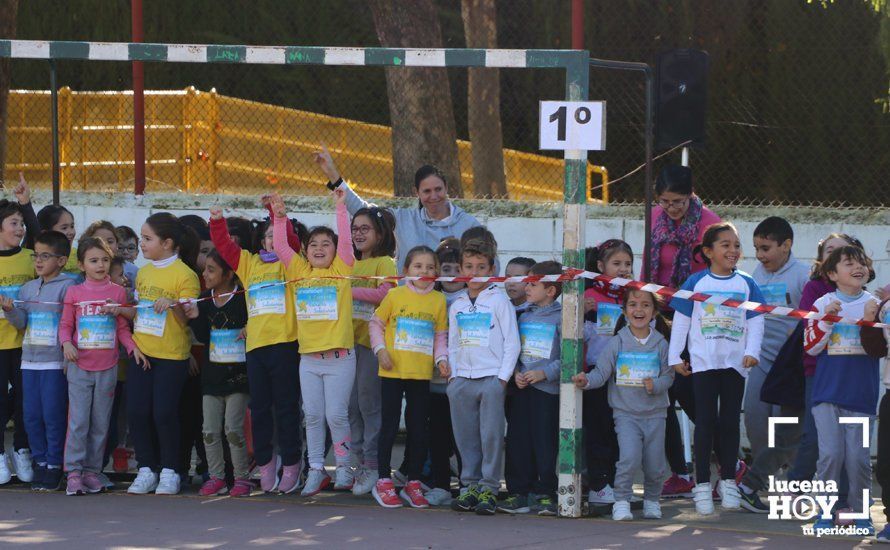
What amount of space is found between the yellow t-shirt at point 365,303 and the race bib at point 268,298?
1.56ft

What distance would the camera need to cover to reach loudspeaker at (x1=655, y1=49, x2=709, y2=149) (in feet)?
33.8

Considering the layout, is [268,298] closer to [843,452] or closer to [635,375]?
[635,375]

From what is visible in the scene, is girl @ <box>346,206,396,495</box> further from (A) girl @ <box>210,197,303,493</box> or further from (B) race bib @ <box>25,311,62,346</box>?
(B) race bib @ <box>25,311,62,346</box>

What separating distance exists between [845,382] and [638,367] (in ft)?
3.57

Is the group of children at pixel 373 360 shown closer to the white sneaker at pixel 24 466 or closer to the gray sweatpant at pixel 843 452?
the white sneaker at pixel 24 466

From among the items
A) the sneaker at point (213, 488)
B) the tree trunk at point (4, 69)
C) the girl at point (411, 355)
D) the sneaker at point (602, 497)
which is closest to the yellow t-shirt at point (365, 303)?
the girl at point (411, 355)

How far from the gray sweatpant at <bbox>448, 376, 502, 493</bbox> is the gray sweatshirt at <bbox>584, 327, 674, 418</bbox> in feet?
1.78

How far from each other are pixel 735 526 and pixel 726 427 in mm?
587

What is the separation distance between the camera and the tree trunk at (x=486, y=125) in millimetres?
12797

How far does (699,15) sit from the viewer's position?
48.3 ft

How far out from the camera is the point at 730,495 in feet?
27.1

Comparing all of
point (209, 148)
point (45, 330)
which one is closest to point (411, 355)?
point (45, 330)

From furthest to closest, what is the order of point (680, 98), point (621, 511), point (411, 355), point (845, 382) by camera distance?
point (680, 98)
point (411, 355)
point (621, 511)
point (845, 382)

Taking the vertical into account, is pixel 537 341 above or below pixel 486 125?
below
